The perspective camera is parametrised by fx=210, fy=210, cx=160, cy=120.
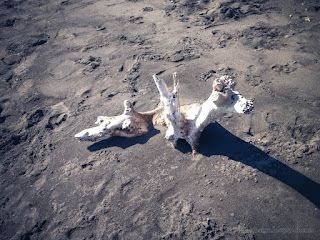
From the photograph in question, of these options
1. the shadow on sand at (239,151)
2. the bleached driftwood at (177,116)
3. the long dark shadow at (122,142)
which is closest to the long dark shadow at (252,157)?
the shadow on sand at (239,151)

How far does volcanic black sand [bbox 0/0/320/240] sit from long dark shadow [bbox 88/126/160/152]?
0.02 metres

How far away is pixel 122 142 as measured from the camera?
3.97 m

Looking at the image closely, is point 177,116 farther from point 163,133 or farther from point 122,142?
point 122,142

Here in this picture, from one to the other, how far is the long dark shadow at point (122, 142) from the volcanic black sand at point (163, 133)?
0.02m

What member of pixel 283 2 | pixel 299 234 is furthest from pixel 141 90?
pixel 283 2

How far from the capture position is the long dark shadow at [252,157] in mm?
3020

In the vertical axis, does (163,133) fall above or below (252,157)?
above

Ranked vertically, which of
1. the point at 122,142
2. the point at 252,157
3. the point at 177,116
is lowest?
the point at 252,157

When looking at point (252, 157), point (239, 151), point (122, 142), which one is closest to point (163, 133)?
point (122, 142)

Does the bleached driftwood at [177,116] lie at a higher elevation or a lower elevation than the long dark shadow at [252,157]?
higher

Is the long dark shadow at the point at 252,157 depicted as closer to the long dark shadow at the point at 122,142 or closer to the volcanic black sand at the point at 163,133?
the volcanic black sand at the point at 163,133

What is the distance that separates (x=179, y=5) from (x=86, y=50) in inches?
146

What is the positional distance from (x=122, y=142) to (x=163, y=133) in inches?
31.3

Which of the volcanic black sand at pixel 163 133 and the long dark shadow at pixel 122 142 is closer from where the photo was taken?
the volcanic black sand at pixel 163 133
